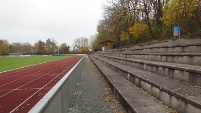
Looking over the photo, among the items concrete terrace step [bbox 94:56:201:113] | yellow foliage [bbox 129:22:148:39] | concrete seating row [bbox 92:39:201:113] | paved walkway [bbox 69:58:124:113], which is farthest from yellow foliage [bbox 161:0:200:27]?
concrete terrace step [bbox 94:56:201:113]

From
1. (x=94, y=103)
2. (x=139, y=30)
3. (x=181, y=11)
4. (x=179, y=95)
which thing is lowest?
(x=94, y=103)

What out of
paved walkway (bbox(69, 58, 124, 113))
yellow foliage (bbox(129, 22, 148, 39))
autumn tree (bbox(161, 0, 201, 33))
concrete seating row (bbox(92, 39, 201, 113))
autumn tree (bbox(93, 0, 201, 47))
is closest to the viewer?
concrete seating row (bbox(92, 39, 201, 113))

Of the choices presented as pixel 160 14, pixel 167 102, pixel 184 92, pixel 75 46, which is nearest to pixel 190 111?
pixel 184 92

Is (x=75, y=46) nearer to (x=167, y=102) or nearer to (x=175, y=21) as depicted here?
(x=175, y=21)

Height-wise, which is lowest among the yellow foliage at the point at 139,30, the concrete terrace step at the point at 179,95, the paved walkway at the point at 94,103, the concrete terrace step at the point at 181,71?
the paved walkway at the point at 94,103

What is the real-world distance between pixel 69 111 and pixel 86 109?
54cm

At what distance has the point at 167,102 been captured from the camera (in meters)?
5.19

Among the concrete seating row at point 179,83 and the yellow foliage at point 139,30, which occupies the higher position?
the yellow foliage at point 139,30

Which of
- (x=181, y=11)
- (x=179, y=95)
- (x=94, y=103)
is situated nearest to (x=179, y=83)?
(x=179, y=95)

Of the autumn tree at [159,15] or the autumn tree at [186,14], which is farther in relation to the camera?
the autumn tree at [159,15]

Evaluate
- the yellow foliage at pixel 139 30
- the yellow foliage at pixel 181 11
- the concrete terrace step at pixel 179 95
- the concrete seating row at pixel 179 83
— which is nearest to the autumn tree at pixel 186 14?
the yellow foliage at pixel 181 11

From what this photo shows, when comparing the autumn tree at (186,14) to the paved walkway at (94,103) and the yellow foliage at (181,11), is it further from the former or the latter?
the paved walkway at (94,103)

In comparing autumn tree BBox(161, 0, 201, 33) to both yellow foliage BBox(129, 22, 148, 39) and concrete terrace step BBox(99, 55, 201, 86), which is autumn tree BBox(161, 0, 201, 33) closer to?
concrete terrace step BBox(99, 55, 201, 86)

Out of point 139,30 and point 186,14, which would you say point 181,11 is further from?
point 139,30
